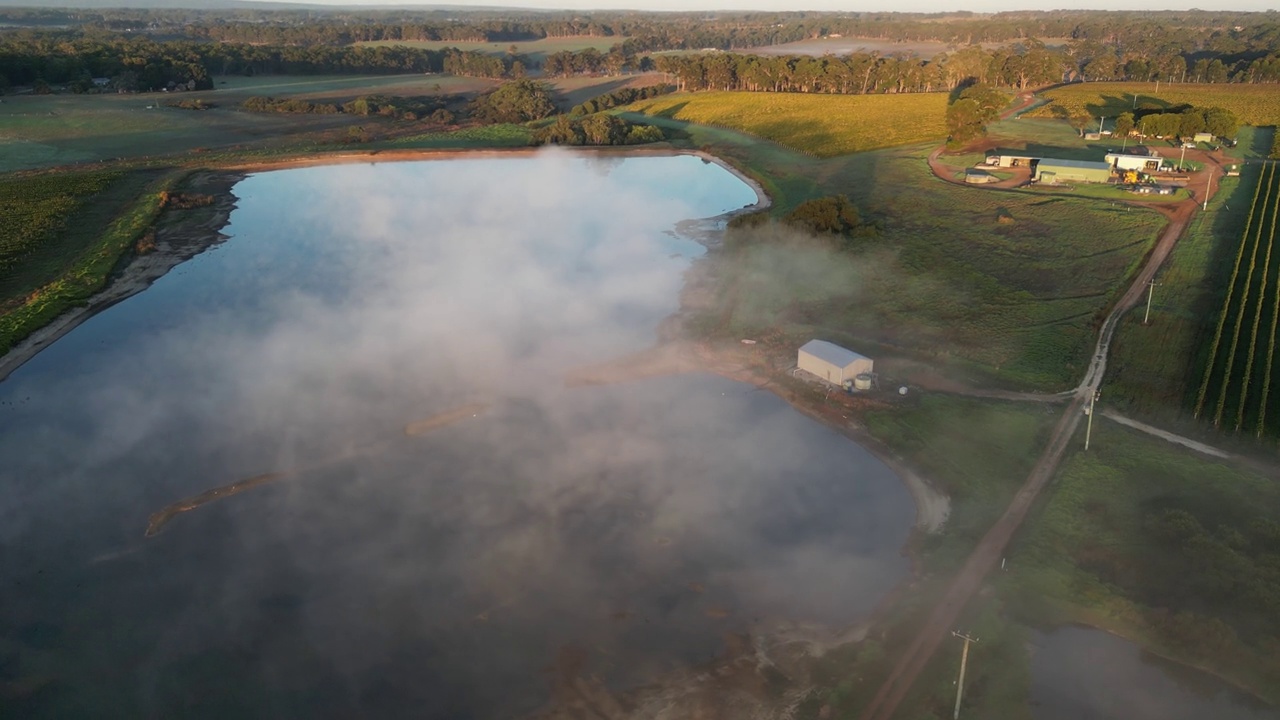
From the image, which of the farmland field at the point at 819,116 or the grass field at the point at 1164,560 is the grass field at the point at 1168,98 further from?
the grass field at the point at 1164,560

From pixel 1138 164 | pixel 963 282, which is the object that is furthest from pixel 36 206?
pixel 1138 164

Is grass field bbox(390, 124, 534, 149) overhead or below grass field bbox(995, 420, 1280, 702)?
overhead

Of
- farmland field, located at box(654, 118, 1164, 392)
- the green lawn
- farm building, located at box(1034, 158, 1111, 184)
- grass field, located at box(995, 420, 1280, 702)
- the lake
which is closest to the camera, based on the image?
grass field, located at box(995, 420, 1280, 702)

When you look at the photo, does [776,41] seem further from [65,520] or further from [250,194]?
[65,520]

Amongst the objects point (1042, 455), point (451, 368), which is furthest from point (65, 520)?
point (1042, 455)

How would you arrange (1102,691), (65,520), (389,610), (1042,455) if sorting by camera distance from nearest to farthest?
(1102,691), (389,610), (65,520), (1042,455)

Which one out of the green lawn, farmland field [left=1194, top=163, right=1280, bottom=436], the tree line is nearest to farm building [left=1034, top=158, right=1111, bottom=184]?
farmland field [left=1194, top=163, right=1280, bottom=436]

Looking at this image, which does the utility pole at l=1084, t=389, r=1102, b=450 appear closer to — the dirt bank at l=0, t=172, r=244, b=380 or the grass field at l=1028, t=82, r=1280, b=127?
the dirt bank at l=0, t=172, r=244, b=380

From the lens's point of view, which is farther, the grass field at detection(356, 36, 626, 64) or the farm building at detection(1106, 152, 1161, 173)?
the grass field at detection(356, 36, 626, 64)
